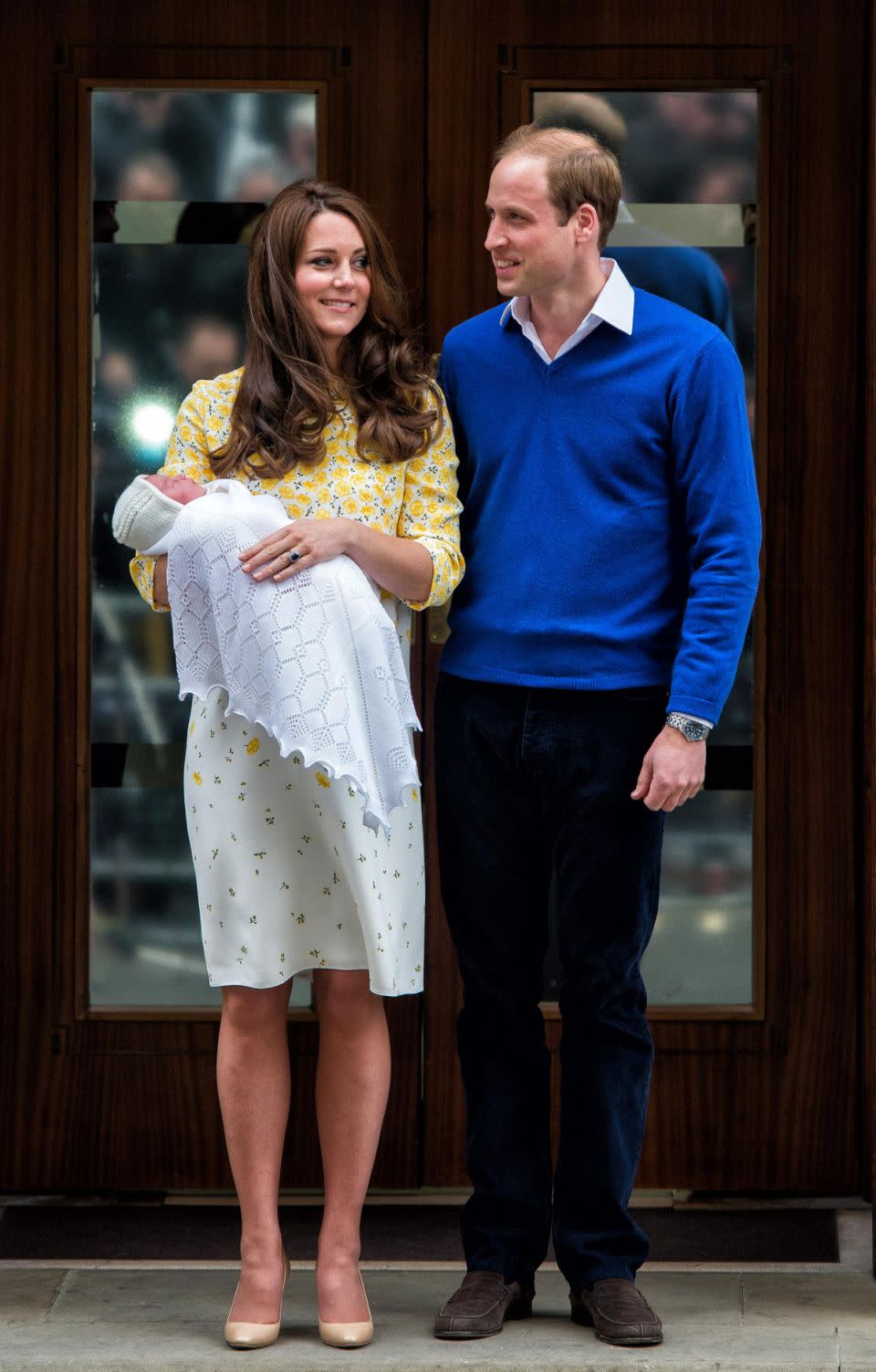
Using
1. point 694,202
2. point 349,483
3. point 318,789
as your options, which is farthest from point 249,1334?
point 694,202

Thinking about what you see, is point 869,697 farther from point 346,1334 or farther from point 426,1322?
point 346,1334

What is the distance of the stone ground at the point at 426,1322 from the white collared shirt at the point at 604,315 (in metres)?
1.48

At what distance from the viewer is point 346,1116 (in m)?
2.73

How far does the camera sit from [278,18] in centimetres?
341

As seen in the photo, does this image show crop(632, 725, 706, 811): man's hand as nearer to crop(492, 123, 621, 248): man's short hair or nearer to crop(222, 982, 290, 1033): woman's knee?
crop(222, 982, 290, 1033): woman's knee

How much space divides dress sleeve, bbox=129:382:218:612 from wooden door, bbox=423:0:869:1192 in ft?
2.71

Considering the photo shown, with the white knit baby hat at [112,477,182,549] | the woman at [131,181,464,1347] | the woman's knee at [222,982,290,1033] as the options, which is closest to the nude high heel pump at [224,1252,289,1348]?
the woman at [131,181,464,1347]

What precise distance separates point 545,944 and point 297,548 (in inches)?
29.7

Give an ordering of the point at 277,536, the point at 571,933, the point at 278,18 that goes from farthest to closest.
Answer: the point at 278,18
the point at 571,933
the point at 277,536

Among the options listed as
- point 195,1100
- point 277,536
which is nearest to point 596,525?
point 277,536

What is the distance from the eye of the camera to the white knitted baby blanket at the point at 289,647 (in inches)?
99.7

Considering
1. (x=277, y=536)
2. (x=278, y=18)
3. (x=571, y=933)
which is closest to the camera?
(x=277, y=536)

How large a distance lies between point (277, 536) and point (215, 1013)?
127 centimetres

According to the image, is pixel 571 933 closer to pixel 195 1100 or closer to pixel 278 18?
pixel 195 1100
